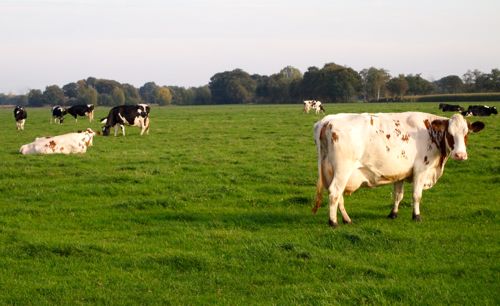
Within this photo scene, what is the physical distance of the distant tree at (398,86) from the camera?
400 feet

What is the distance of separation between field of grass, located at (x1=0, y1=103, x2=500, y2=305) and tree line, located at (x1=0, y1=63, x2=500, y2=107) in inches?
4063

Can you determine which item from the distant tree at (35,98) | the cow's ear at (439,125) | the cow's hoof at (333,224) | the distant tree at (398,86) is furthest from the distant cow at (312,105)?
the distant tree at (35,98)

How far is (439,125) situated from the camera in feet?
39.7

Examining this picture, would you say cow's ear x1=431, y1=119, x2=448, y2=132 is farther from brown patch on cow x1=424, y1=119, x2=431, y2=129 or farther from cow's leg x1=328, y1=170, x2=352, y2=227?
cow's leg x1=328, y1=170, x2=352, y2=227

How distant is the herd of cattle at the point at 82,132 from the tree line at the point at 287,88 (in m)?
76.7

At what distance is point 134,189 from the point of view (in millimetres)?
15336

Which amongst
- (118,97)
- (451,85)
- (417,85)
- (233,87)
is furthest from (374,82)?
(118,97)

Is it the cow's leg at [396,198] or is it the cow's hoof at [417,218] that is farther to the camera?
the cow's leg at [396,198]

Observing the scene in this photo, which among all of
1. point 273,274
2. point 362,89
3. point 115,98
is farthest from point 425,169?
point 115,98

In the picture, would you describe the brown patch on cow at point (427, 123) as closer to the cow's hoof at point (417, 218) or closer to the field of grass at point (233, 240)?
the field of grass at point (233, 240)

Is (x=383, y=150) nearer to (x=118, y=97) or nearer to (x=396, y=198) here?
(x=396, y=198)

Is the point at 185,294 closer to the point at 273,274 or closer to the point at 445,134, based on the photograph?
the point at 273,274

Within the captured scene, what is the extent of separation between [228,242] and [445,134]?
5.12 metres

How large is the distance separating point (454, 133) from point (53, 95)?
15558 centimetres
